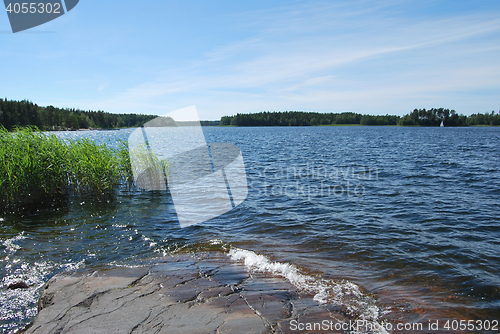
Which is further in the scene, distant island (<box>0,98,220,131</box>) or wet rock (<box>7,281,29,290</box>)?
distant island (<box>0,98,220,131</box>)

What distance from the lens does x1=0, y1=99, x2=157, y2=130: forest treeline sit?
10734 cm

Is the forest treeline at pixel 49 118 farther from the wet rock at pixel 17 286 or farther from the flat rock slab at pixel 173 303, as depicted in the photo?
the flat rock slab at pixel 173 303

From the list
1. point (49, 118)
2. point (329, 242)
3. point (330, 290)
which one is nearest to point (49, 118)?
point (49, 118)

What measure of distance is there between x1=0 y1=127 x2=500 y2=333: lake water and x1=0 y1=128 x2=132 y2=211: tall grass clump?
1.36 m

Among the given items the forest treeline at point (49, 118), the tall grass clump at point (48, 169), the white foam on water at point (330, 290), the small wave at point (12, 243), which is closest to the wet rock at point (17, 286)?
the small wave at point (12, 243)

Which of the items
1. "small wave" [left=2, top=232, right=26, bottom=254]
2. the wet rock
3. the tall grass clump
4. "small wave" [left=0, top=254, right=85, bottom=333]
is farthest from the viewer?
the tall grass clump

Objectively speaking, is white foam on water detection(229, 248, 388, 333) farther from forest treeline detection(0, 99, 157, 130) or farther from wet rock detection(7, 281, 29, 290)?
forest treeline detection(0, 99, 157, 130)

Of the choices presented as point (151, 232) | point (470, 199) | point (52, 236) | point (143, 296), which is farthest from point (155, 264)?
point (470, 199)

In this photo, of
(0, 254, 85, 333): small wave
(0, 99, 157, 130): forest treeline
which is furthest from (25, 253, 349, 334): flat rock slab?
(0, 99, 157, 130): forest treeline

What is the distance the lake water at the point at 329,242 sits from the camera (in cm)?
679

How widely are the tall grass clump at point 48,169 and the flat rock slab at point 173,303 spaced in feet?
29.2

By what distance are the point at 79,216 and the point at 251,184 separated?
1256 centimetres

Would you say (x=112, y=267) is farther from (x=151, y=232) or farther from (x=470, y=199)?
(x=470, y=199)

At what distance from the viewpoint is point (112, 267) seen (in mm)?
8336
